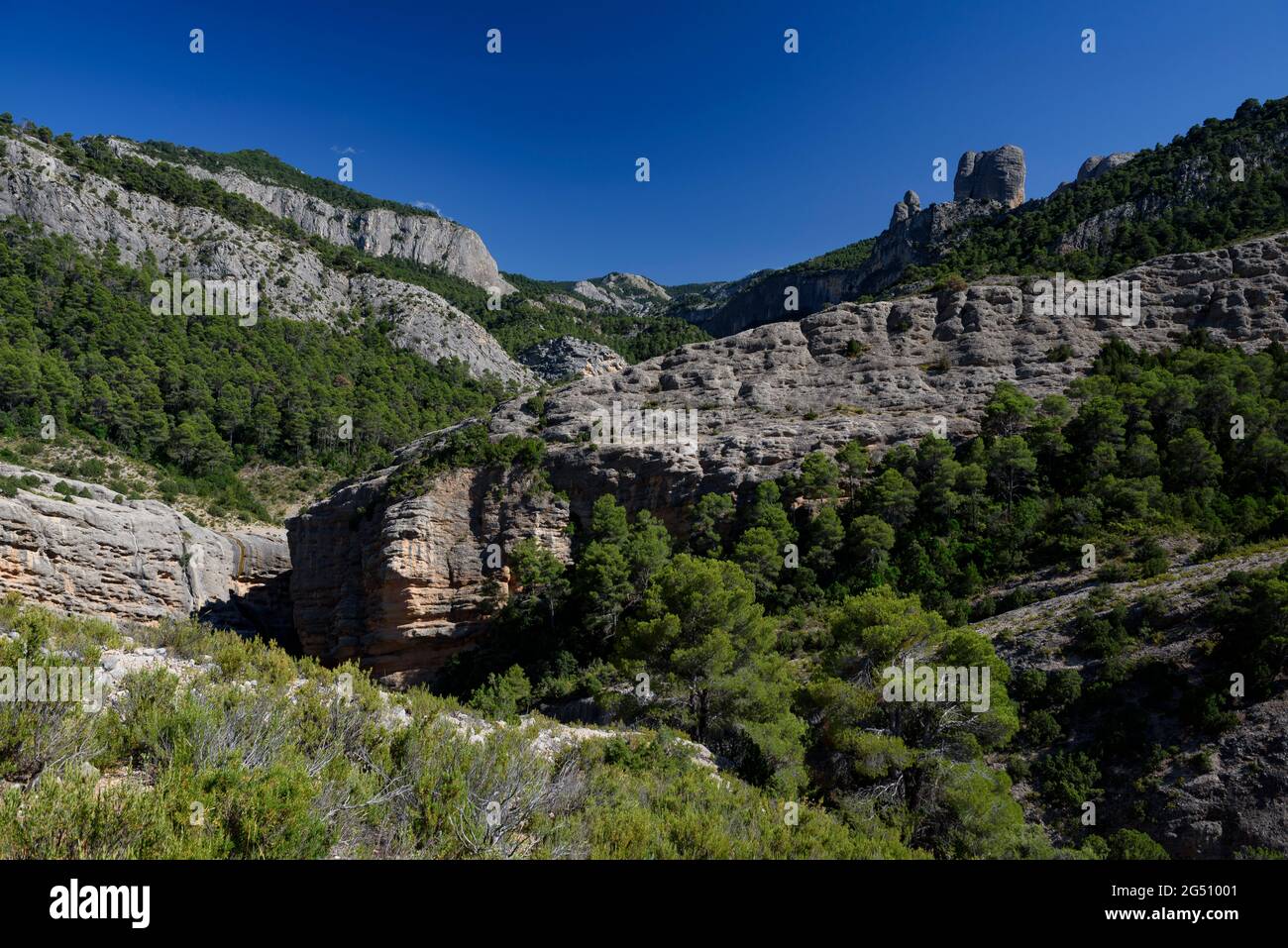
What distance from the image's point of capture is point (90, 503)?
88.2 feet

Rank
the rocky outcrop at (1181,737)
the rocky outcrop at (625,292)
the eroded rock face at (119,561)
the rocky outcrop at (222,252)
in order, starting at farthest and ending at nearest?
the rocky outcrop at (625,292) → the rocky outcrop at (222,252) → the eroded rock face at (119,561) → the rocky outcrop at (1181,737)

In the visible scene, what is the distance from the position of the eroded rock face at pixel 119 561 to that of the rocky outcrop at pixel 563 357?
51.2 m

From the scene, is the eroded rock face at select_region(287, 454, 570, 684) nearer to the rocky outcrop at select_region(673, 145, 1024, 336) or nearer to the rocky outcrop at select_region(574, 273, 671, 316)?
the rocky outcrop at select_region(673, 145, 1024, 336)

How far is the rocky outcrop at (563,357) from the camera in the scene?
266 ft

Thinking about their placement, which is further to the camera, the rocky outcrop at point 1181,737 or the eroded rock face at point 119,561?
the eroded rock face at point 119,561

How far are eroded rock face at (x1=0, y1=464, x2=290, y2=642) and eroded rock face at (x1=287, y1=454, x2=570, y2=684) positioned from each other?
13.9 feet

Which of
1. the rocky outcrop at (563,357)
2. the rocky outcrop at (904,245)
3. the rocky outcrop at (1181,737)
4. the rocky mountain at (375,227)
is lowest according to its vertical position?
the rocky outcrop at (1181,737)

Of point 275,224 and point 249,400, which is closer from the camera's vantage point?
point 249,400

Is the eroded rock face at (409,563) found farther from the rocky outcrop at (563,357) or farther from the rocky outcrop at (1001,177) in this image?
the rocky outcrop at (1001,177)

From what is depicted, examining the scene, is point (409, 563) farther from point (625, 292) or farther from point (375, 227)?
point (625, 292)

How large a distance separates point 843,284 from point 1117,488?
85380 mm

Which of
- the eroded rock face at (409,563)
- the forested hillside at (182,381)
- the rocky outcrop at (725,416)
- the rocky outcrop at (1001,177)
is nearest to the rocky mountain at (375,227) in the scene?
the forested hillside at (182,381)
